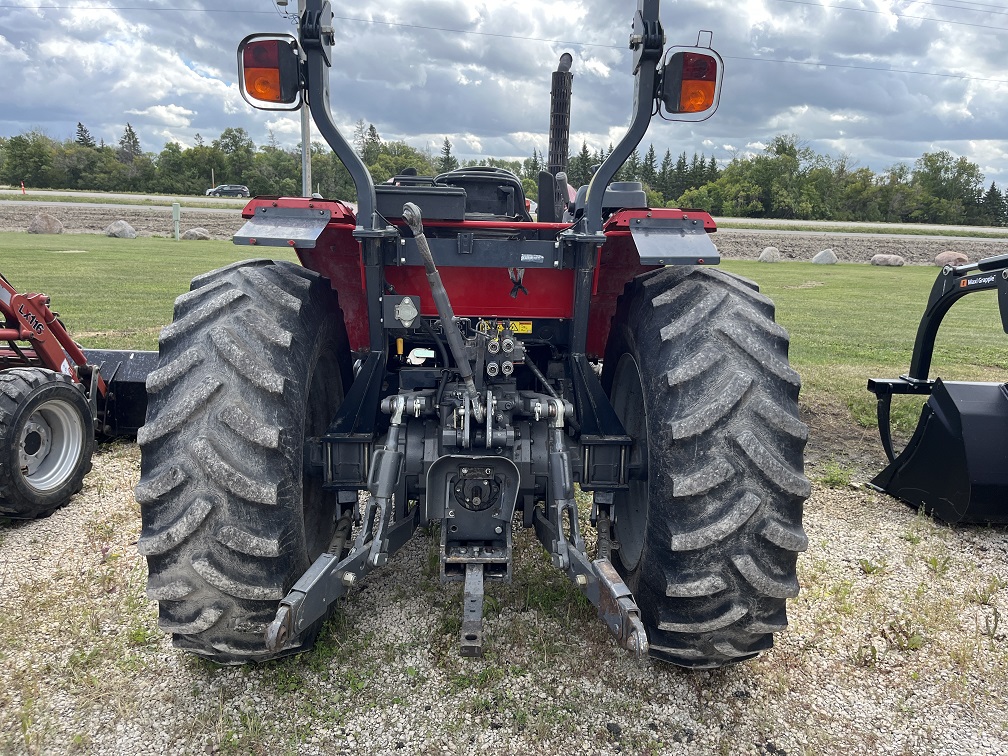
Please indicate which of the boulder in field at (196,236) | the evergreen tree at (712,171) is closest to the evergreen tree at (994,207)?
the evergreen tree at (712,171)

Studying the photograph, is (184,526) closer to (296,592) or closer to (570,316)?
(296,592)

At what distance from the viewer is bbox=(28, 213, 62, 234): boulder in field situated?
27.3m

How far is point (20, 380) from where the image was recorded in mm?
4156

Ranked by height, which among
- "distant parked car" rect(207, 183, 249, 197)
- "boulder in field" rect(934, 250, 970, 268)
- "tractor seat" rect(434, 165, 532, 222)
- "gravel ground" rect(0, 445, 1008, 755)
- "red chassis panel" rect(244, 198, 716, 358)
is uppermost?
"distant parked car" rect(207, 183, 249, 197)

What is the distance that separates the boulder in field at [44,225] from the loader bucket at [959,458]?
31.6 metres

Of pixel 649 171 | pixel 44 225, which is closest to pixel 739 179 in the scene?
pixel 649 171

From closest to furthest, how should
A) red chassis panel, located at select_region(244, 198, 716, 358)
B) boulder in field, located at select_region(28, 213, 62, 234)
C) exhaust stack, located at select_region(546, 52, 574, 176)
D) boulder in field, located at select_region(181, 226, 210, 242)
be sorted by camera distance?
red chassis panel, located at select_region(244, 198, 716, 358)
exhaust stack, located at select_region(546, 52, 574, 176)
boulder in field, located at select_region(28, 213, 62, 234)
boulder in field, located at select_region(181, 226, 210, 242)

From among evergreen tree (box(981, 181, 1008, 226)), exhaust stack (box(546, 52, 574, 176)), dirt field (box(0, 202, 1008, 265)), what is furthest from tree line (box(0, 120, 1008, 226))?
exhaust stack (box(546, 52, 574, 176))

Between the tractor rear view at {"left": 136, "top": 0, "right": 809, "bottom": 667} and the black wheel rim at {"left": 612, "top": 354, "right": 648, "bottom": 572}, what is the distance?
2cm

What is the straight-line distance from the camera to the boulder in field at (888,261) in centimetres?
2873

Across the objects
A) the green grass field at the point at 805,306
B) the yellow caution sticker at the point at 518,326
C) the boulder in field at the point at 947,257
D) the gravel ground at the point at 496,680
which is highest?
the yellow caution sticker at the point at 518,326

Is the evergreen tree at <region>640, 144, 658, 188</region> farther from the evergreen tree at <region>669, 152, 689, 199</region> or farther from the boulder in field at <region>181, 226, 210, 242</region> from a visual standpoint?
the boulder in field at <region>181, 226, 210, 242</region>

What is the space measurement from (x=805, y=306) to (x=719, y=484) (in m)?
15.4

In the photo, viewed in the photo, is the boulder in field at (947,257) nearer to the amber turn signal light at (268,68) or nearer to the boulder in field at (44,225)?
the amber turn signal light at (268,68)
